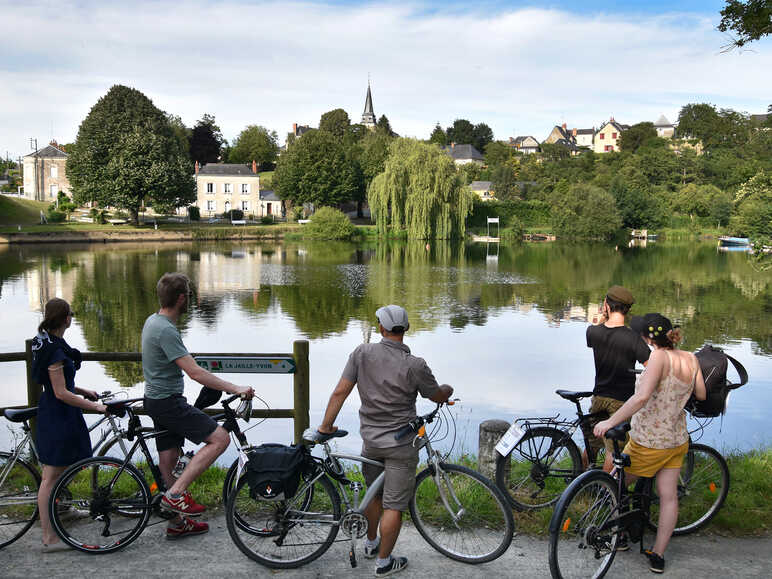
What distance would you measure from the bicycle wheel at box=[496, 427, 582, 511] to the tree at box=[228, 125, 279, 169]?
105710mm

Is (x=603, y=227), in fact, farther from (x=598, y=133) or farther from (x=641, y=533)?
(x=598, y=133)

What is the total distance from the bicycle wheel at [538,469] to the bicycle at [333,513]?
2.68 ft

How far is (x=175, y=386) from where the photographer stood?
4.45 metres

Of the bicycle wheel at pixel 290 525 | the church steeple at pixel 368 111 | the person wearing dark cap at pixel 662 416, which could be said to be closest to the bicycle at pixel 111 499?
the bicycle wheel at pixel 290 525

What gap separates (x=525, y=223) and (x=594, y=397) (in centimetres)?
7329

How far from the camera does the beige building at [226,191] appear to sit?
8094cm

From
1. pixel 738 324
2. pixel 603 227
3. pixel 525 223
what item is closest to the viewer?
pixel 738 324

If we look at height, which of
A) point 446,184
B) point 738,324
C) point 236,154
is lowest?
point 738,324

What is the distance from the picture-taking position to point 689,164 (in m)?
87.8

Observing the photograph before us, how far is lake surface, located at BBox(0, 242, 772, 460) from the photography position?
40.3 feet

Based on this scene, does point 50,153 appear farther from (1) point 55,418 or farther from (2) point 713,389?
(2) point 713,389

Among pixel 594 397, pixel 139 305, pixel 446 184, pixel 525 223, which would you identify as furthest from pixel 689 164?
pixel 594 397

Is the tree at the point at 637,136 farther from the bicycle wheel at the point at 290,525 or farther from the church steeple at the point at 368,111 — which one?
the bicycle wheel at the point at 290,525

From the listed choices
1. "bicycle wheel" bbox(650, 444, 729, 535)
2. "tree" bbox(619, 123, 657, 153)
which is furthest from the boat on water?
"bicycle wheel" bbox(650, 444, 729, 535)
